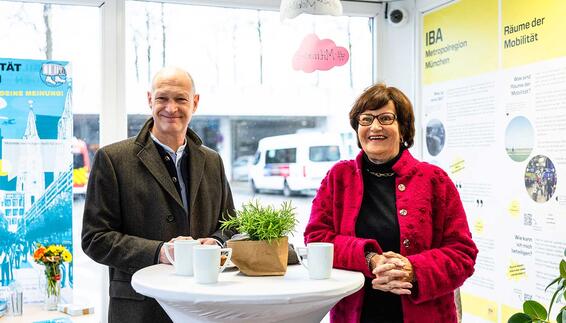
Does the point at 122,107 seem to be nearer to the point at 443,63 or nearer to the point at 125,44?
the point at 125,44

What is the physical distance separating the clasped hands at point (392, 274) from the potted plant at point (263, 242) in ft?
0.98

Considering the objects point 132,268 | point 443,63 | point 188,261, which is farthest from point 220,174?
point 443,63

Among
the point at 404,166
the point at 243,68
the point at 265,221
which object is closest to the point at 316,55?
the point at 243,68

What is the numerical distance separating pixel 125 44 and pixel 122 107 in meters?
0.34

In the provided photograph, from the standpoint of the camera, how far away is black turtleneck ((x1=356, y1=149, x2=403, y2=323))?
71.4 inches

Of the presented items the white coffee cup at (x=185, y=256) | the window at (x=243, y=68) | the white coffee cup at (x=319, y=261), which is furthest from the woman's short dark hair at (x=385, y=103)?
the window at (x=243, y=68)

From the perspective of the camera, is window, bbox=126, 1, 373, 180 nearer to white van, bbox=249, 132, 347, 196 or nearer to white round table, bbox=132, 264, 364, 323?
white van, bbox=249, 132, 347, 196

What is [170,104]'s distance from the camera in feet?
6.75

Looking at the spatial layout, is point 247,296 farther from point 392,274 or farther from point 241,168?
point 241,168

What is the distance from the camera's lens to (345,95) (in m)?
3.76

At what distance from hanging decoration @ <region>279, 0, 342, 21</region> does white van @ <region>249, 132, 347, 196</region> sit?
1095 millimetres

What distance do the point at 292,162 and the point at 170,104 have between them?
1.66m

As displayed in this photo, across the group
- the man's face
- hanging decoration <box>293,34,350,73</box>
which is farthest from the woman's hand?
hanging decoration <box>293,34,350,73</box>

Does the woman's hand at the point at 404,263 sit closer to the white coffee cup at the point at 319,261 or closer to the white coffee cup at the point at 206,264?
the white coffee cup at the point at 319,261
